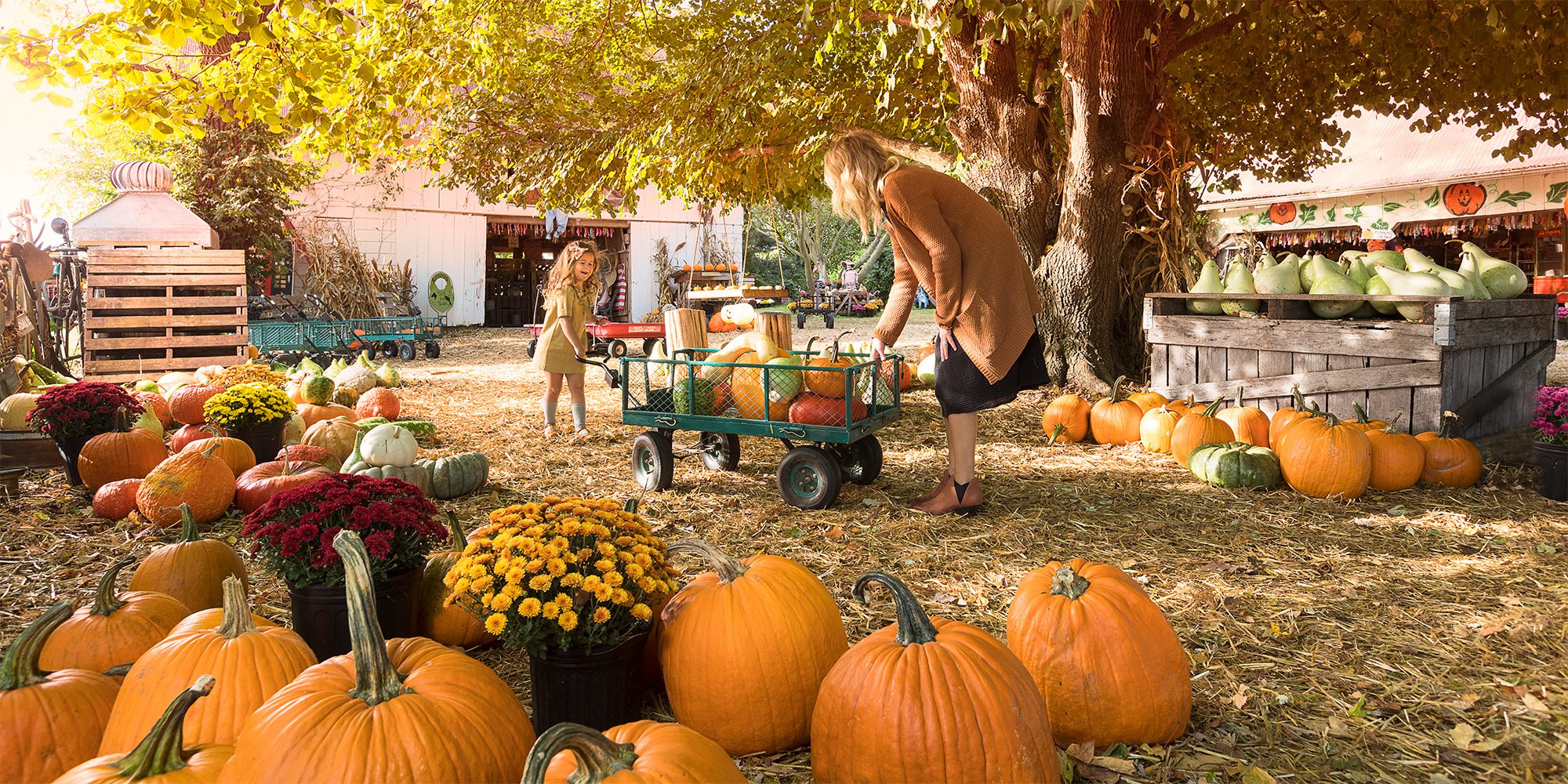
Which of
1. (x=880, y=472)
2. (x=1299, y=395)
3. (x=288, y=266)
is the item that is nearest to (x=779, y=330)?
(x=880, y=472)

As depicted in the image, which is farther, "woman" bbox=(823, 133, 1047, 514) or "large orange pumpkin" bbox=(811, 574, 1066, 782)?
"woman" bbox=(823, 133, 1047, 514)

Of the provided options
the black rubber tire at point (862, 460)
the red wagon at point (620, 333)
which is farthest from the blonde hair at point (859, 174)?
the red wagon at point (620, 333)

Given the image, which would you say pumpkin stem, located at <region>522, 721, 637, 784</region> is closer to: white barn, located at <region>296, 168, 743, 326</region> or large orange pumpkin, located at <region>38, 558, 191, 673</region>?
large orange pumpkin, located at <region>38, 558, 191, 673</region>

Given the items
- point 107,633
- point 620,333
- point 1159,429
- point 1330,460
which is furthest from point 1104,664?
point 620,333

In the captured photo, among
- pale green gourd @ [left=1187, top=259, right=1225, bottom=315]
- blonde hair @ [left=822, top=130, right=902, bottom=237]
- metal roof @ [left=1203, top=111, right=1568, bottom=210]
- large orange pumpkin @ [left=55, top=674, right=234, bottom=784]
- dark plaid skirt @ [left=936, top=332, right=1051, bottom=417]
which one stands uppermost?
metal roof @ [left=1203, top=111, right=1568, bottom=210]

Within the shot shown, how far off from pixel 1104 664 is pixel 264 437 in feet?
15.4

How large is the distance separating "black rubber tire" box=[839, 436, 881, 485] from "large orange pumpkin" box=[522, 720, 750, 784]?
3423mm

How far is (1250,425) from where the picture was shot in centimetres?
531

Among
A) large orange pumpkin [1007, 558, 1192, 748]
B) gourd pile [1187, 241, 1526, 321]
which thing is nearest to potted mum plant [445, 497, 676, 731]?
large orange pumpkin [1007, 558, 1192, 748]

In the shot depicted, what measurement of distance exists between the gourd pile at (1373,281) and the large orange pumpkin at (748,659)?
4.59 m

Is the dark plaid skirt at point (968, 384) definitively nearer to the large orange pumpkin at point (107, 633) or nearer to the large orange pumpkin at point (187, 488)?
the large orange pumpkin at point (107, 633)

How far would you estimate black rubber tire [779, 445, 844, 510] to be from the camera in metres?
4.43

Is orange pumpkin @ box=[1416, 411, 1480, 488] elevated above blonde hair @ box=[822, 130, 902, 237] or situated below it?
below

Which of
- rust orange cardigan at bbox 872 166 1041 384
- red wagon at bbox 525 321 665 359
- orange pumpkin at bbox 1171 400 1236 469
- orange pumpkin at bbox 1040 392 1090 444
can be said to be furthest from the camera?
red wagon at bbox 525 321 665 359
